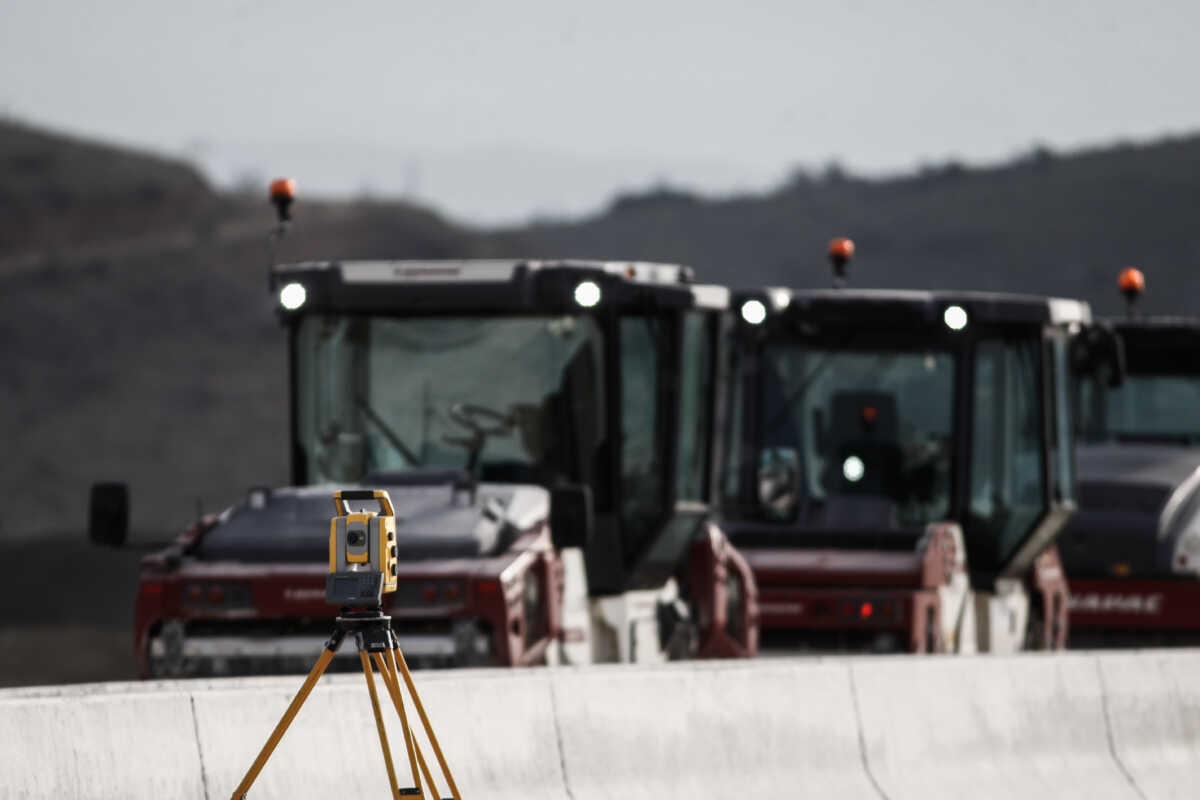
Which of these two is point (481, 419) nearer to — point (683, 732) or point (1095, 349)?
point (683, 732)

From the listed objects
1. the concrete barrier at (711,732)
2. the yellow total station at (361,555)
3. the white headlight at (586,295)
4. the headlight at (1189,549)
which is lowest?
the headlight at (1189,549)

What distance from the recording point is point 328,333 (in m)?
14.3

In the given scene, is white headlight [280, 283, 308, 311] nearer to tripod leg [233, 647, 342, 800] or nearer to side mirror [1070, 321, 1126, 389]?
side mirror [1070, 321, 1126, 389]

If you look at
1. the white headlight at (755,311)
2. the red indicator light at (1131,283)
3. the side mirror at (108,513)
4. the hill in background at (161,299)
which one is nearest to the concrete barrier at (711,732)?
the side mirror at (108,513)

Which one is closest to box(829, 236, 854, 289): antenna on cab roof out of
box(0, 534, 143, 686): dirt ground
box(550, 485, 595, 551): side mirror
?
box(550, 485, 595, 551): side mirror

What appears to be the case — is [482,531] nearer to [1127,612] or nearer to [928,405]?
[928,405]

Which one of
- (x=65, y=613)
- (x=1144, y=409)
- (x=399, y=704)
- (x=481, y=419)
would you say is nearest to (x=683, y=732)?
(x=399, y=704)

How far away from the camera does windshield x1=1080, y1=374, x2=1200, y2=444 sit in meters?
21.6

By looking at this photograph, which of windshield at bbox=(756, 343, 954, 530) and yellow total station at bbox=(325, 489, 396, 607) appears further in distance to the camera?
windshield at bbox=(756, 343, 954, 530)

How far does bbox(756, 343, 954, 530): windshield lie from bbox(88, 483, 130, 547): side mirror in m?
6.41

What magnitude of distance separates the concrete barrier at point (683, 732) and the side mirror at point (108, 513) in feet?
12.5

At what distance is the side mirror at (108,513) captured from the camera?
12672 mm

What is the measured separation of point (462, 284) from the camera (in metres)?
14.1

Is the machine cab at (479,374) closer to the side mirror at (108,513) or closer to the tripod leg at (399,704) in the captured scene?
the side mirror at (108,513)
